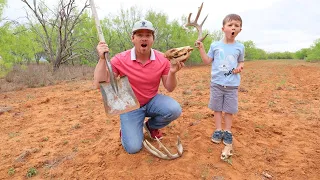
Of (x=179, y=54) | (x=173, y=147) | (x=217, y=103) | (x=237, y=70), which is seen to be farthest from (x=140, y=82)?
(x=237, y=70)

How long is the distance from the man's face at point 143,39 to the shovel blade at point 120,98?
1.37ft

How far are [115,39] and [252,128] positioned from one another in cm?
2382

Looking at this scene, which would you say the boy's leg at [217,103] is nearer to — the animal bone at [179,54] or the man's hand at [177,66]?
the man's hand at [177,66]

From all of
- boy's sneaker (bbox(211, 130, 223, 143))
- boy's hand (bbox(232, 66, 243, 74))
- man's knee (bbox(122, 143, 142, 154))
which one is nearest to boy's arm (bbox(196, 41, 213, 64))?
boy's hand (bbox(232, 66, 243, 74))

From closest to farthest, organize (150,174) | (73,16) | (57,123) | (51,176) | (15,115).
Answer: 1. (150,174)
2. (51,176)
3. (57,123)
4. (15,115)
5. (73,16)

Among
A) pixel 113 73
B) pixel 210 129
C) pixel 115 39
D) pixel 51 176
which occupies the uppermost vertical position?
pixel 115 39

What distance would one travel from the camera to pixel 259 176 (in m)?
2.70

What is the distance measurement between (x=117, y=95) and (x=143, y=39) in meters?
0.73

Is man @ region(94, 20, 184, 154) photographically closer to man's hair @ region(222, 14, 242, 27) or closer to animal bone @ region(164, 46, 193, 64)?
animal bone @ region(164, 46, 193, 64)

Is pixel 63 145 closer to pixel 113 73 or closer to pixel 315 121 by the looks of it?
pixel 113 73

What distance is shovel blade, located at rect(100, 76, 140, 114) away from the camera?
2895mm

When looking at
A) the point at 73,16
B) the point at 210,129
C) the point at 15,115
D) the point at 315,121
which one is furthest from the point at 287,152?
the point at 73,16

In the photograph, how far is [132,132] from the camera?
10.2 feet

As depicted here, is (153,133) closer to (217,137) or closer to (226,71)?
(217,137)
